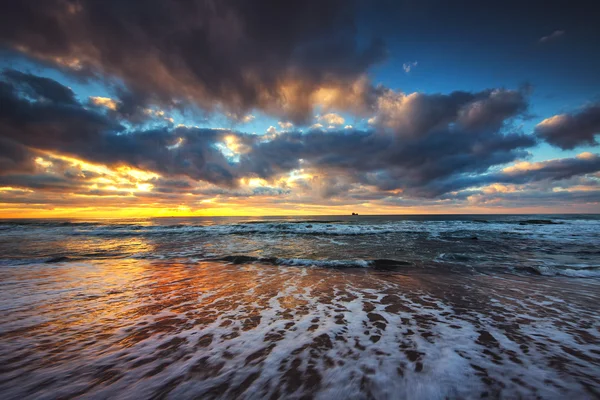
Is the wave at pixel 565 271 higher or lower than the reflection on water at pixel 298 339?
lower

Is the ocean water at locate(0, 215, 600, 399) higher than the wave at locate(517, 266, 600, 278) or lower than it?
higher

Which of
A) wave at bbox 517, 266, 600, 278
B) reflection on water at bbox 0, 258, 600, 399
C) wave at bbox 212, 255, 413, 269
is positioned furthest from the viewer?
wave at bbox 212, 255, 413, 269

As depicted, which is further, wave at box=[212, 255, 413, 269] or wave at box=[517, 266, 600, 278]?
wave at box=[212, 255, 413, 269]

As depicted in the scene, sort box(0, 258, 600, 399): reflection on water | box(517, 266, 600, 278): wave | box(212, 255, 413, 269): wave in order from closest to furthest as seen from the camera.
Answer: box(0, 258, 600, 399): reflection on water < box(517, 266, 600, 278): wave < box(212, 255, 413, 269): wave

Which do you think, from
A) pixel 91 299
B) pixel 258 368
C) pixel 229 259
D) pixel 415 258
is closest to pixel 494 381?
pixel 258 368

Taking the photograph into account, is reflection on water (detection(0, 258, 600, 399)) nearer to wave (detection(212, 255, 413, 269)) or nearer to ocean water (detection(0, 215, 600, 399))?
ocean water (detection(0, 215, 600, 399))

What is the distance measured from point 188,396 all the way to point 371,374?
2240 mm

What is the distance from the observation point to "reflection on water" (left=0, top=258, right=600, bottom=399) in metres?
2.96

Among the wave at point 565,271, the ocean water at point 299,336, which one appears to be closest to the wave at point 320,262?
the ocean water at point 299,336

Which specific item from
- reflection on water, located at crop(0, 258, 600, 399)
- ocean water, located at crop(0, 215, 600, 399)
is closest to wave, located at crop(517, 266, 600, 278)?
ocean water, located at crop(0, 215, 600, 399)

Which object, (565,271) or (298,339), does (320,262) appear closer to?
(298,339)

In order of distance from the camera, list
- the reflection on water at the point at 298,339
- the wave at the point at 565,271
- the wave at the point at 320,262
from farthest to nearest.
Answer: the wave at the point at 320,262 < the wave at the point at 565,271 < the reflection on water at the point at 298,339

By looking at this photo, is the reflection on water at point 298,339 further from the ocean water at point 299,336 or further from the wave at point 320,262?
the wave at point 320,262

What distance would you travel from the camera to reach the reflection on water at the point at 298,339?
2963mm
